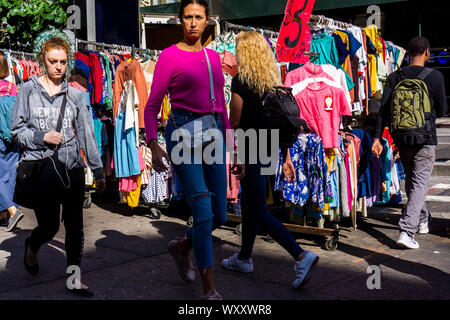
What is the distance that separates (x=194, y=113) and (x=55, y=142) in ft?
3.13

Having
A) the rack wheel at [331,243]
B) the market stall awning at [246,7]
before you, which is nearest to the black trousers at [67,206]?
the rack wheel at [331,243]

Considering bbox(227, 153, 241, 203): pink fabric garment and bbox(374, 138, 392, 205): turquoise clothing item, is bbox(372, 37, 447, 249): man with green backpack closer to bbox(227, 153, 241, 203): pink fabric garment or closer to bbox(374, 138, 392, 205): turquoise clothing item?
bbox(374, 138, 392, 205): turquoise clothing item

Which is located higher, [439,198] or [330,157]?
[330,157]

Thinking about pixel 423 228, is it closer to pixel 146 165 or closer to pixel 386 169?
pixel 386 169

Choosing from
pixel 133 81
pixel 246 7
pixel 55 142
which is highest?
pixel 246 7

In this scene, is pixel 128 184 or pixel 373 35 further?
pixel 373 35

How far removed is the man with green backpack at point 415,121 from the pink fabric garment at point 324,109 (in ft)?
1.38

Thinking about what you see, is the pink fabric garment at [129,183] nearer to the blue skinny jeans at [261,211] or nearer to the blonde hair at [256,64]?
the blue skinny jeans at [261,211]

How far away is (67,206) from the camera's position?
4.11 meters

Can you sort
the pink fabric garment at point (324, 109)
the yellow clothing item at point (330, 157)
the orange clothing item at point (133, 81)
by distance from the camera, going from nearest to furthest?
the pink fabric garment at point (324, 109) → the yellow clothing item at point (330, 157) → the orange clothing item at point (133, 81)

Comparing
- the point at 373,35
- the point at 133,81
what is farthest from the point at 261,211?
the point at 373,35

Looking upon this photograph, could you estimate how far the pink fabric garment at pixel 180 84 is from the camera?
3.96m
